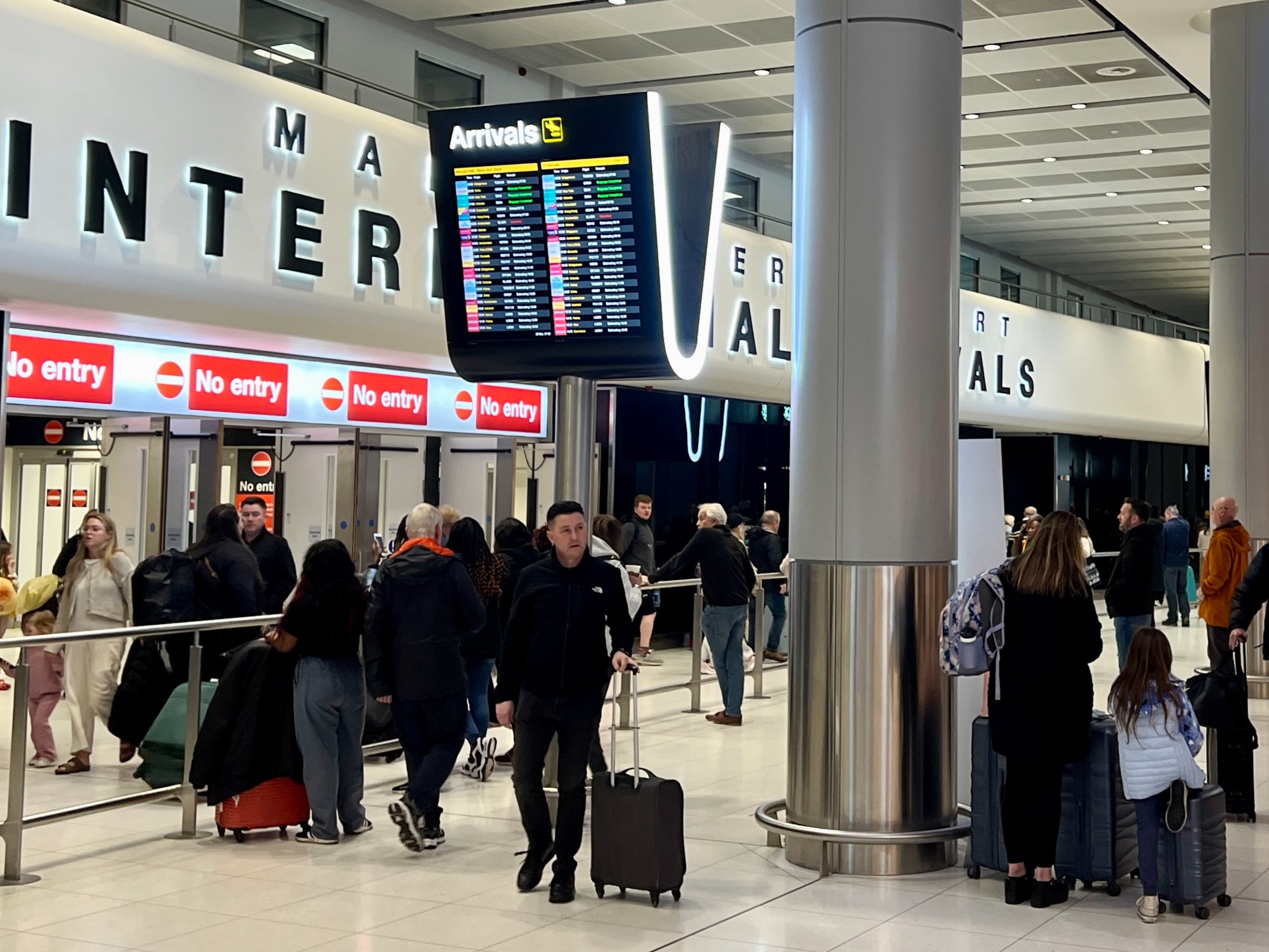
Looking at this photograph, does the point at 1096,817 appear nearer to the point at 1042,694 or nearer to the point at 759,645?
the point at 1042,694

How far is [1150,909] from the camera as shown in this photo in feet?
19.2

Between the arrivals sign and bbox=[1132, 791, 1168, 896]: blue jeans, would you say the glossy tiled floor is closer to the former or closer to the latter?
bbox=[1132, 791, 1168, 896]: blue jeans

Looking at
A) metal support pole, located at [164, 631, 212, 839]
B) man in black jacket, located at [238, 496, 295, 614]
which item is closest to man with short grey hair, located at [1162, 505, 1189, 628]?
man in black jacket, located at [238, 496, 295, 614]

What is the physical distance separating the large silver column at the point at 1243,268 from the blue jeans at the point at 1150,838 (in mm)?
8170

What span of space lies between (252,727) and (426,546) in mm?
1191

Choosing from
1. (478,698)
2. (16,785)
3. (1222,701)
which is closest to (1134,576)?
(1222,701)

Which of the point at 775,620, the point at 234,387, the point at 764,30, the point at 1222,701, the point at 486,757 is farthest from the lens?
the point at 775,620

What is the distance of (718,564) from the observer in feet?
37.3

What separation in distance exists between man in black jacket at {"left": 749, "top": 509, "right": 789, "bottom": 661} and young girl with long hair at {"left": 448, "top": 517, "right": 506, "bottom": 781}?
5.81 metres

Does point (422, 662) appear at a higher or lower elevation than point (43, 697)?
higher

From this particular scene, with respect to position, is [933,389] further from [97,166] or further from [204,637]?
[97,166]

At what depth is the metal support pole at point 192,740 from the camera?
721cm

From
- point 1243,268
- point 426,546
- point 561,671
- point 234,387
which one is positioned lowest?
point 561,671

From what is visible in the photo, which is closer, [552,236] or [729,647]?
[552,236]
